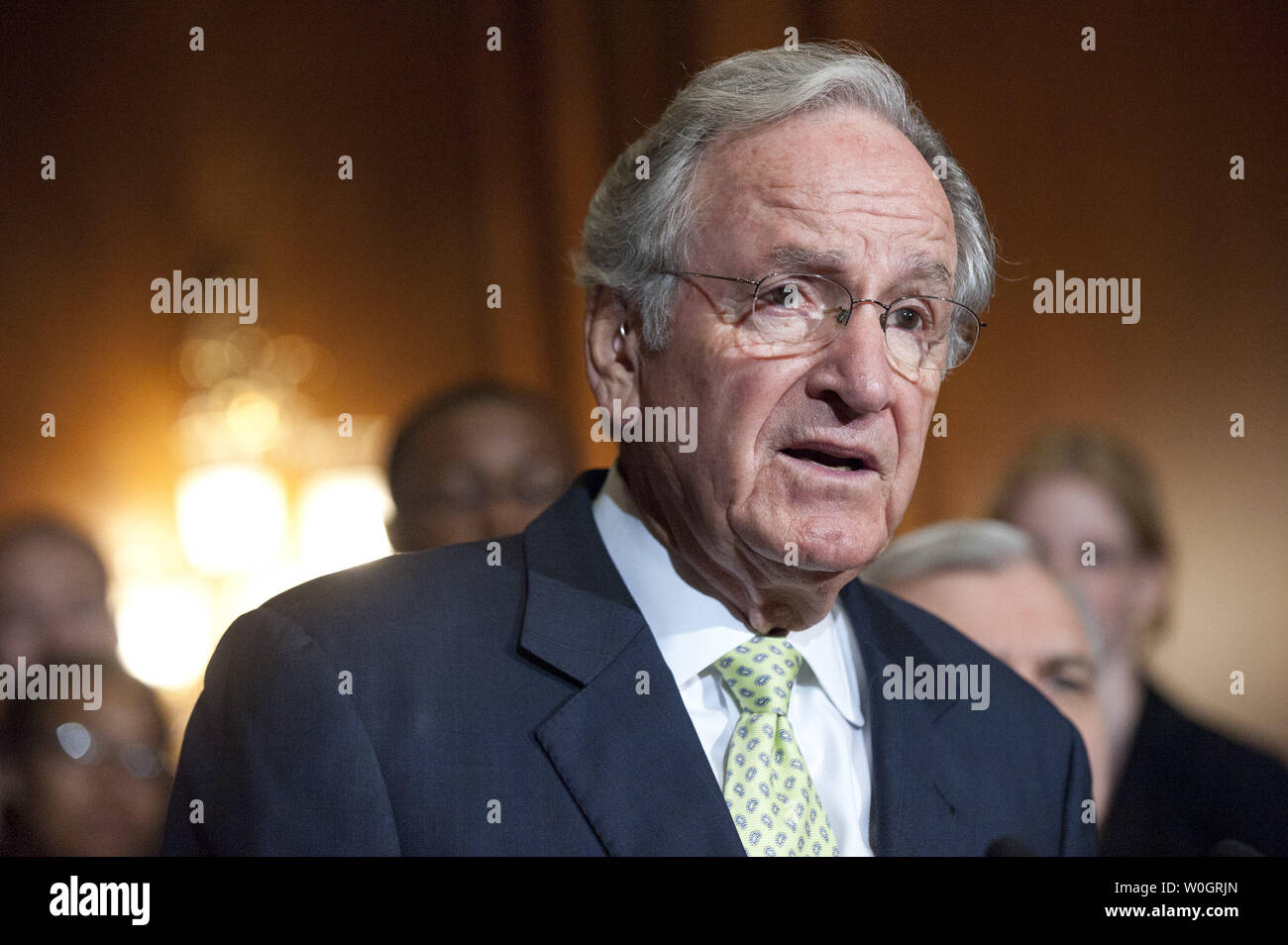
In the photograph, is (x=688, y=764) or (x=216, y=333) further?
(x=216, y=333)

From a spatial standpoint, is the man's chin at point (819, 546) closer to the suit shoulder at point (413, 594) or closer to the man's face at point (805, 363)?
the man's face at point (805, 363)

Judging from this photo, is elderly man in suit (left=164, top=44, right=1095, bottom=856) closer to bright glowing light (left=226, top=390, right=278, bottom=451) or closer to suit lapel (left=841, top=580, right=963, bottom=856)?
suit lapel (left=841, top=580, right=963, bottom=856)

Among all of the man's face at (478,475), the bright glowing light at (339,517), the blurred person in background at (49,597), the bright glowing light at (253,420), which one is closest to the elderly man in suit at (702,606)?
the man's face at (478,475)

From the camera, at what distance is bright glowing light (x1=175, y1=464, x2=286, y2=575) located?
2.90 m

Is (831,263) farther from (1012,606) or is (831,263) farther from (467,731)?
(1012,606)

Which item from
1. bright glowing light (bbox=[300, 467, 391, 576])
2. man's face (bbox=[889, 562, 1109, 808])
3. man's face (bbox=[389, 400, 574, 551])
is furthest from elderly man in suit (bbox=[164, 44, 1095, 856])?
bright glowing light (bbox=[300, 467, 391, 576])

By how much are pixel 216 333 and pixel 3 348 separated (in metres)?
0.51

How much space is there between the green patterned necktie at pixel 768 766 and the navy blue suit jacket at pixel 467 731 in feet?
0.17

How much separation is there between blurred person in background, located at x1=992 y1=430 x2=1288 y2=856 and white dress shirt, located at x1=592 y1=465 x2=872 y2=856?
1192 millimetres

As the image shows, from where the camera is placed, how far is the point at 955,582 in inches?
81.3

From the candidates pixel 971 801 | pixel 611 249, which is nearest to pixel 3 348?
pixel 611 249

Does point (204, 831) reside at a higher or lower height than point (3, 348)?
lower

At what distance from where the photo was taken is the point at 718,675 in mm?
1276

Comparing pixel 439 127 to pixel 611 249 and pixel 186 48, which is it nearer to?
pixel 186 48
